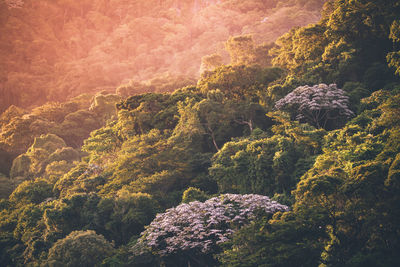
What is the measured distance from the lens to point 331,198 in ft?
42.0

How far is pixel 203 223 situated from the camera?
1627 centimetres

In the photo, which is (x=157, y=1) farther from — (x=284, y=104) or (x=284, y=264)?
(x=284, y=264)

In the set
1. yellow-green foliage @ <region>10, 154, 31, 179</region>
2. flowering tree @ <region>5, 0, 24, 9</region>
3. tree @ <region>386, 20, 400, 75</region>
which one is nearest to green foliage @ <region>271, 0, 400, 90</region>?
tree @ <region>386, 20, 400, 75</region>

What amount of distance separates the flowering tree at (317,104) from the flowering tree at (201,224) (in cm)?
1231

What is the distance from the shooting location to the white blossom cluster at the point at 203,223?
15.5m

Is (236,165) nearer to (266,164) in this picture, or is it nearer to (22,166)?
(266,164)

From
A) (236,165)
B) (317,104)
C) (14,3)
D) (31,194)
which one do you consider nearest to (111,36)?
(14,3)

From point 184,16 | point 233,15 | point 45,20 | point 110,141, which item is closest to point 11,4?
point 45,20

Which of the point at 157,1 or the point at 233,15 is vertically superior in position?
the point at 157,1

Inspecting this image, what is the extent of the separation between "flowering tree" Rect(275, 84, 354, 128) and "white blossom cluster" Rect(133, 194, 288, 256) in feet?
40.3

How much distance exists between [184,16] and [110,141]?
9309 cm

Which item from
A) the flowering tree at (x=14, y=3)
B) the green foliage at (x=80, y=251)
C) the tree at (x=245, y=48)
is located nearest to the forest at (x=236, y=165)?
the green foliage at (x=80, y=251)

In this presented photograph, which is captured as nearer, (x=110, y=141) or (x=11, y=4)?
(x=110, y=141)

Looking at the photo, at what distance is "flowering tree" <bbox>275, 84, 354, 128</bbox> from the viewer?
2600 centimetres
